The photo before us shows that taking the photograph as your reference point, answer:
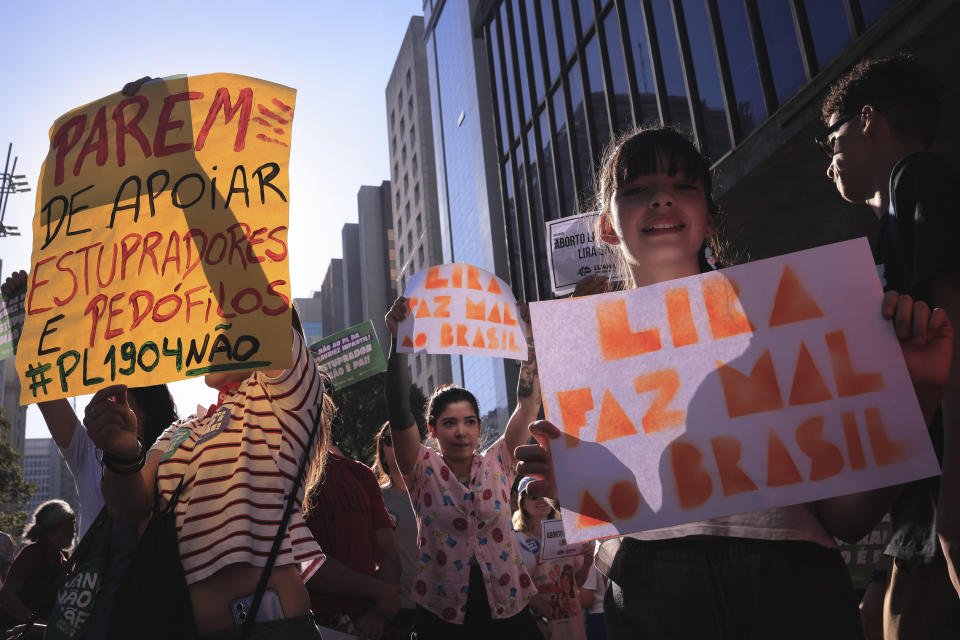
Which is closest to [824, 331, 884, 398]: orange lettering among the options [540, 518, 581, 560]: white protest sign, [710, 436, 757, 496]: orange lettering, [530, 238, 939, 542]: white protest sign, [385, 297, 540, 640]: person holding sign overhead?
[530, 238, 939, 542]: white protest sign

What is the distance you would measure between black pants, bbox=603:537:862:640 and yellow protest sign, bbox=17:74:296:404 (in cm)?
115

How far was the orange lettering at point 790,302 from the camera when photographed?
149 cm

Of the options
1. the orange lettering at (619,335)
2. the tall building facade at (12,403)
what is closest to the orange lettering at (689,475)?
the orange lettering at (619,335)

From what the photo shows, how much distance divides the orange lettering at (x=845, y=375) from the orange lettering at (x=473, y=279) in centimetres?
304

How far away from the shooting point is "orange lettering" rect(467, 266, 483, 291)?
440 centimetres

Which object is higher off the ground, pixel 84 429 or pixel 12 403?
pixel 12 403

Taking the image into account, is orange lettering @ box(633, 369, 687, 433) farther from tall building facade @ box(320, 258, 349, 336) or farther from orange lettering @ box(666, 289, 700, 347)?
tall building facade @ box(320, 258, 349, 336)

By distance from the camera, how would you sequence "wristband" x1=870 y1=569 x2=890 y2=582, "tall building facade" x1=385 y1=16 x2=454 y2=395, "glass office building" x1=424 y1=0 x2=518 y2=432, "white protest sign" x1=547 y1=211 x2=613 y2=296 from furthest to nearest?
"tall building facade" x1=385 y1=16 x2=454 y2=395 → "glass office building" x1=424 y1=0 x2=518 y2=432 → "white protest sign" x1=547 y1=211 x2=613 y2=296 → "wristband" x1=870 y1=569 x2=890 y2=582

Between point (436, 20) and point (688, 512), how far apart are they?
4088 cm

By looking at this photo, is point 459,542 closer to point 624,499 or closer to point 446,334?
point 446,334

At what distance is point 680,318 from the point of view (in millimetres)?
1566

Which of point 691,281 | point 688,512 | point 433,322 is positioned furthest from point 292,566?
point 433,322

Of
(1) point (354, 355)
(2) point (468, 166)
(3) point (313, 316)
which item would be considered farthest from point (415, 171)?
(3) point (313, 316)

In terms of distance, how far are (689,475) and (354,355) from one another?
6052 mm
